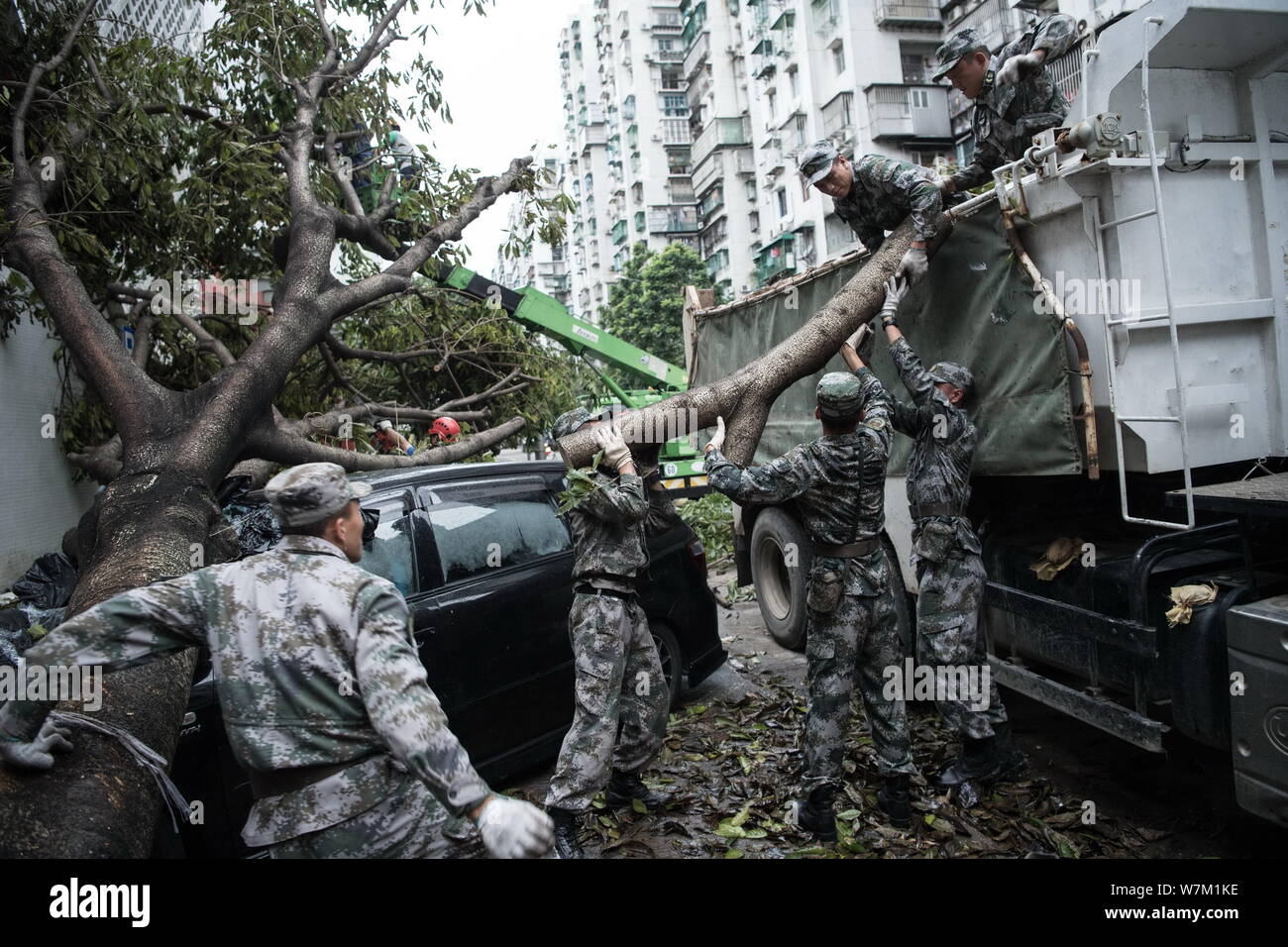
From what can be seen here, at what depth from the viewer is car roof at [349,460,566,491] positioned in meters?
4.18

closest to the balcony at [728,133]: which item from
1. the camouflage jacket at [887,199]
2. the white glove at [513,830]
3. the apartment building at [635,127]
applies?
the apartment building at [635,127]

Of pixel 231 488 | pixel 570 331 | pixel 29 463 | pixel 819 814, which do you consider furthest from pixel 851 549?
pixel 29 463

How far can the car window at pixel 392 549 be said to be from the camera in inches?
154

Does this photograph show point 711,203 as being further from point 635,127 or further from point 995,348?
point 995,348

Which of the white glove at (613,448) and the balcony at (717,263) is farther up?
the balcony at (717,263)

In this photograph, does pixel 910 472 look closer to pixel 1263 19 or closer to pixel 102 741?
pixel 1263 19

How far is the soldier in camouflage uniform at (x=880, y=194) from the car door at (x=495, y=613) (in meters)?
2.35

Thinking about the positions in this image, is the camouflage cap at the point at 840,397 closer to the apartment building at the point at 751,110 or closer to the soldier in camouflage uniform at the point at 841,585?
the soldier in camouflage uniform at the point at 841,585

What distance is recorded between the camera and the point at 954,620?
409cm

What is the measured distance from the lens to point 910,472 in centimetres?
435

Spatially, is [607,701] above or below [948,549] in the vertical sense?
below

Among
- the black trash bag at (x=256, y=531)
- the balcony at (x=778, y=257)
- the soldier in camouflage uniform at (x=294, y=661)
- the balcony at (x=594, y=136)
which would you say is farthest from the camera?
the balcony at (x=594, y=136)

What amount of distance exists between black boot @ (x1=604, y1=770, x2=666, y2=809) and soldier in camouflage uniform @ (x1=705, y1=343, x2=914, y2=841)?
0.75 meters

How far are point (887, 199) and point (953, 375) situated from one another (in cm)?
107
